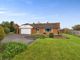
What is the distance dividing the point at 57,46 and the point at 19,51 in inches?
216

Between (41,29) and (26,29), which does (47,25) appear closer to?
(41,29)

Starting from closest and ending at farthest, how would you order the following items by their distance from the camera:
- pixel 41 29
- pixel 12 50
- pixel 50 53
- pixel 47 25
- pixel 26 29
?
pixel 50 53
pixel 12 50
pixel 26 29
pixel 41 29
pixel 47 25

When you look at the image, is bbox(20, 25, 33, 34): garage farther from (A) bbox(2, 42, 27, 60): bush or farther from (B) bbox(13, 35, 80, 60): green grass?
(A) bbox(2, 42, 27, 60): bush

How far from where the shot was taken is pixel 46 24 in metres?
60.3

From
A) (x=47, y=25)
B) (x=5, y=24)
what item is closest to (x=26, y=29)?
(x=47, y=25)

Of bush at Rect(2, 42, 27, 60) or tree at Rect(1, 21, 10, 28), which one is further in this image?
tree at Rect(1, 21, 10, 28)

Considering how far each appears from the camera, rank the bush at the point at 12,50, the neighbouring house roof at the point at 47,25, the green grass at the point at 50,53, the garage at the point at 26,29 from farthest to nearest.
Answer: the garage at the point at 26,29
the neighbouring house roof at the point at 47,25
the bush at the point at 12,50
the green grass at the point at 50,53

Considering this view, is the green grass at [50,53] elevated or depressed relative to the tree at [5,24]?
depressed

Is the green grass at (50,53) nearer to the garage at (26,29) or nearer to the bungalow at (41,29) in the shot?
the bungalow at (41,29)

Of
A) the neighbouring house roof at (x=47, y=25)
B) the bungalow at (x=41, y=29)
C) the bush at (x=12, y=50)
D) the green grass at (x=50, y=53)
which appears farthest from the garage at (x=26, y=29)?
the bush at (x=12, y=50)

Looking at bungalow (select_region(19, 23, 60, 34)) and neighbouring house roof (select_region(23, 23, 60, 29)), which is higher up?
neighbouring house roof (select_region(23, 23, 60, 29))

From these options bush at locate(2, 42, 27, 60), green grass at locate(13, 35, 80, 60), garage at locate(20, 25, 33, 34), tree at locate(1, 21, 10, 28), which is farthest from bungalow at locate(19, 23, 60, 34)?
bush at locate(2, 42, 27, 60)

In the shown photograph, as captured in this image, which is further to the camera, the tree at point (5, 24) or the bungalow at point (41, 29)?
the tree at point (5, 24)

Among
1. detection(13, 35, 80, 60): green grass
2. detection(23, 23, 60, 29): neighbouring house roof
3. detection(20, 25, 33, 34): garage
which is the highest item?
detection(23, 23, 60, 29): neighbouring house roof
